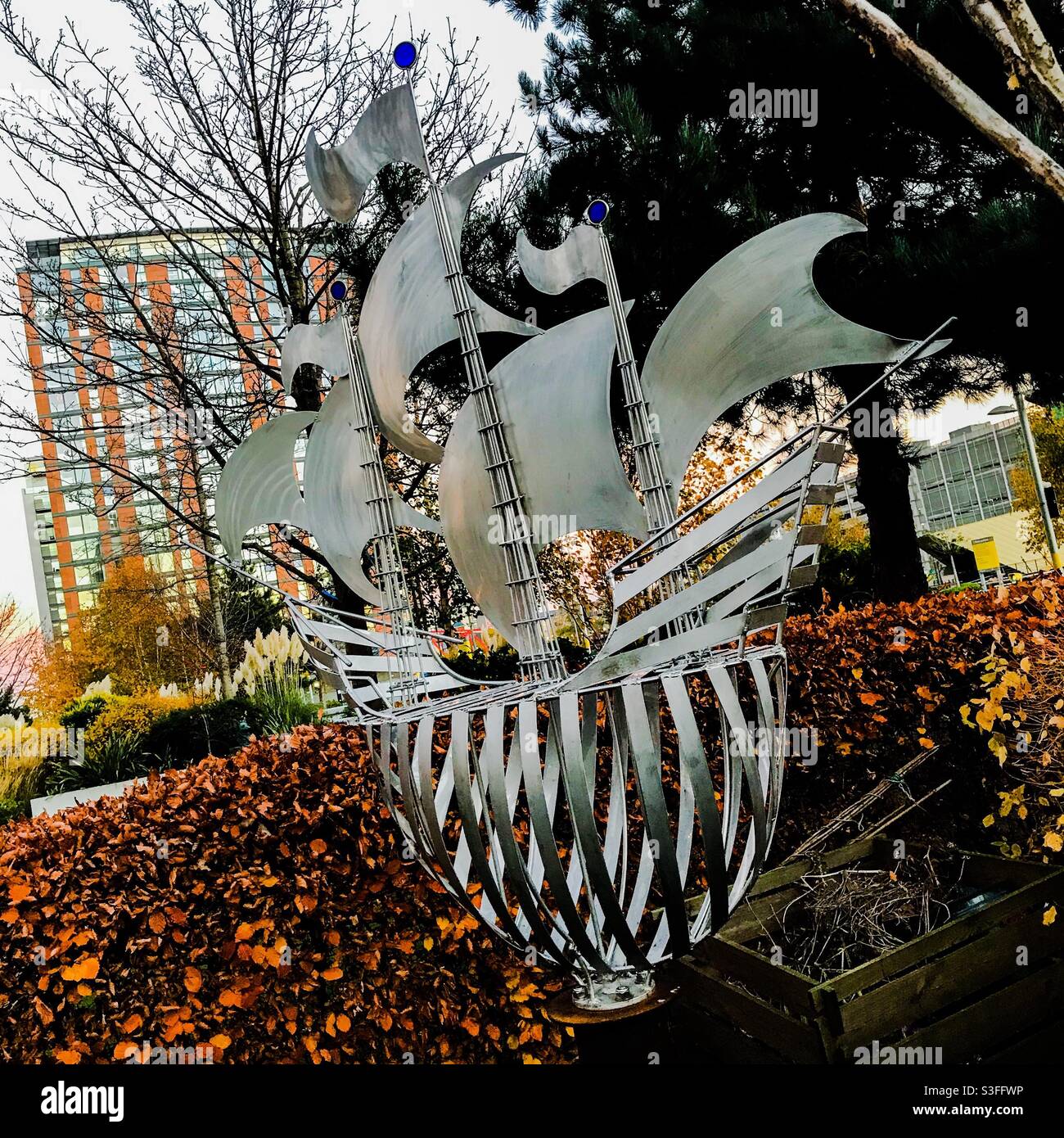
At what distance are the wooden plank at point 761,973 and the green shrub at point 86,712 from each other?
1109 centimetres

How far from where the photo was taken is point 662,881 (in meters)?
1.93

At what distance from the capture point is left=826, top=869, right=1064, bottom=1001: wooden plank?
8.20 feet

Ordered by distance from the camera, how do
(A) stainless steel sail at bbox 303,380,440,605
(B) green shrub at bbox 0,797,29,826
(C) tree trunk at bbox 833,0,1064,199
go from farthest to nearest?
1. (B) green shrub at bbox 0,797,29,826
2. (C) tree trunk at bbox 833,0,1064,199
3. (A) stainless steel sail at bbox 303,380,440,605

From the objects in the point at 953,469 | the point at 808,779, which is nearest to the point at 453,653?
the point at 808,779

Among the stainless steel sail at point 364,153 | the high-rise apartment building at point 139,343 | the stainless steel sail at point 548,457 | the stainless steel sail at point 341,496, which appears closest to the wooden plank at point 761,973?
the stainless steel sail at point 548,457

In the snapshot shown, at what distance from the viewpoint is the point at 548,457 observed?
7.52 feet

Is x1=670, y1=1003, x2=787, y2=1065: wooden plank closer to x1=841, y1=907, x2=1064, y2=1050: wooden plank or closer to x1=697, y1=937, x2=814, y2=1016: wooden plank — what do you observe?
x1=697, y1=937, x2=814, y2=1016: wooden plank

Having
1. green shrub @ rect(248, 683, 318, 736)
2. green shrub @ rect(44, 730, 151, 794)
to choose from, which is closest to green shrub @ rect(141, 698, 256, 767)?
green shrub @ rect(248, 683, 318, 736)

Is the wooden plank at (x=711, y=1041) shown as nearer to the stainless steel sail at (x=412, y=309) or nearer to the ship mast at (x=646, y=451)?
the ship mast at (x=646, y=451)

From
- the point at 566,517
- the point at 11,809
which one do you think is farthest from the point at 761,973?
the point at 11,809

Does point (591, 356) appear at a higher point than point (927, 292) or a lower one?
lower

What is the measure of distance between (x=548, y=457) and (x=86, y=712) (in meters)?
12.1
